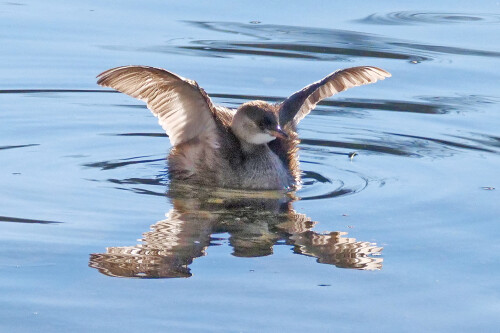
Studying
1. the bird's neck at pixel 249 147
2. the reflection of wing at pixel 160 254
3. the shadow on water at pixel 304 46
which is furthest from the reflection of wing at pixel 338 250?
the shadow on water at pixel 304 46

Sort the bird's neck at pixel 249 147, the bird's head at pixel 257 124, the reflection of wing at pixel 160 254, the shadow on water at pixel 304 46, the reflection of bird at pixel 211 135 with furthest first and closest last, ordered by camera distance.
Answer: the shadow on water at pixel 304 46 → the bird's neck at pixel 249 147 → the bird's head at pixel 257 124 → the reflection of bird at pixel 211 135 → the reflection of wing at pixel 160 254

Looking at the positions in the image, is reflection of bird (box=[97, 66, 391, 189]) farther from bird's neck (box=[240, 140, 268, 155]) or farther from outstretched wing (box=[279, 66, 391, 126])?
outstretched wing (box=[279, 66, 391, 126])

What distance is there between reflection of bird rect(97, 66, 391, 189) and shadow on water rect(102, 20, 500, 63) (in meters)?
3.41

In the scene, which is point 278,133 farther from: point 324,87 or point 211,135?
point 324,87

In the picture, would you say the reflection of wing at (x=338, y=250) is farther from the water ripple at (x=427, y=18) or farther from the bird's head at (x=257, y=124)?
the water ripple at (x=427, y=18)

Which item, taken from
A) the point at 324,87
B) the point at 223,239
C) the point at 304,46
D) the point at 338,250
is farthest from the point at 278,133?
the point at 304,46

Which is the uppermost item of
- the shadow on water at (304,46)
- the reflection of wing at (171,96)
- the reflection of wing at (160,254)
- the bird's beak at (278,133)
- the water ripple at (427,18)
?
the water ripple at (427,18)

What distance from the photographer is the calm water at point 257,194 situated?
6094mm

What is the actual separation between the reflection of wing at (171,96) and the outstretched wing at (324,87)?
0.77 metres

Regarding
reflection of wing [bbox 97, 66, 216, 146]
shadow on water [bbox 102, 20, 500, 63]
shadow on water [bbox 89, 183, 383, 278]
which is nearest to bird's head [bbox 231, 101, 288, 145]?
reflection of wing [bbox 97, 66, 216, 146]

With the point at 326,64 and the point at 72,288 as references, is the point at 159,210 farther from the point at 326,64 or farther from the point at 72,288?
the point at 326,64

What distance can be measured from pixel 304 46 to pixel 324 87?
324 cm

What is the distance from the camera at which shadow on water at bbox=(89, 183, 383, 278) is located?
21.7ft

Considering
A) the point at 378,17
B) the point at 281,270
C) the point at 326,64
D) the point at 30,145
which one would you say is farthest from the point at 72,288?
the point at 378,17
